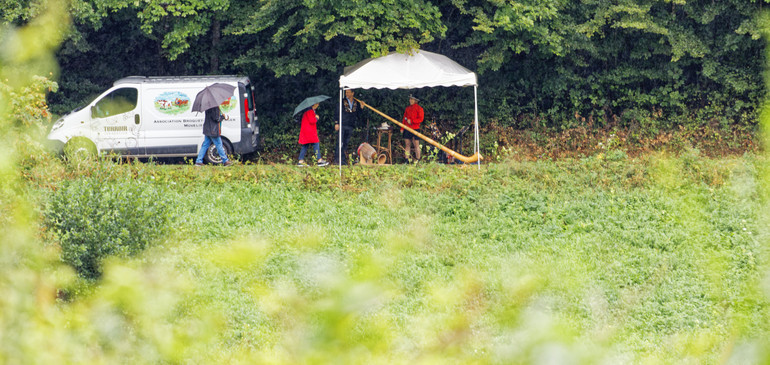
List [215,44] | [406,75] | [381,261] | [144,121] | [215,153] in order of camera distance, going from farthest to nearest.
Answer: [215,44]
[215,153]
[144,121]
[406,75]
[381,261]

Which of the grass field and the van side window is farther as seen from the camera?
the van side window

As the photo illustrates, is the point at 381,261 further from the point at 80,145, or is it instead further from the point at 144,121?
the point at 80,145

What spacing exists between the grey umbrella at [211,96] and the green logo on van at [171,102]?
2.96 feet

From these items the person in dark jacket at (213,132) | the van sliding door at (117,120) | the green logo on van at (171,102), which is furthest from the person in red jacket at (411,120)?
the van sliding door at (117,120)

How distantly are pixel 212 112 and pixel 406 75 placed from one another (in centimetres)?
366

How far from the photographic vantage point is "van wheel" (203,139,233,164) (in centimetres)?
1587

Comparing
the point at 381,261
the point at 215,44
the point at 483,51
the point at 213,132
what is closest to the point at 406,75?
the point at 213,132

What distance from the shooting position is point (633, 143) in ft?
58.6

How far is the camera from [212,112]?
14961 mm

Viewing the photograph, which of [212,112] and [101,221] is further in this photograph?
[212,112]

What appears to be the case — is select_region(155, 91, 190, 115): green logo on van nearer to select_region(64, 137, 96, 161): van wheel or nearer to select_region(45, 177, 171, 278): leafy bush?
select_region(64, 137, 96, 161): van wheel

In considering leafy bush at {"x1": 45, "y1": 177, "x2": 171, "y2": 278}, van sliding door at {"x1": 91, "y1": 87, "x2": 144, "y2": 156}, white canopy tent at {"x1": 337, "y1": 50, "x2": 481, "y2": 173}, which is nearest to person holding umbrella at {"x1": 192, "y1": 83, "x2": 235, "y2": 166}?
van sliding door at {"x1": 91, "y1": 87, "x2": 144, "y2": 156}

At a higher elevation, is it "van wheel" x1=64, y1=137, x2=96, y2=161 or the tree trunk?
the tree trunk

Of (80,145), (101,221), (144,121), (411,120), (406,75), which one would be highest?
(406,75)
